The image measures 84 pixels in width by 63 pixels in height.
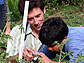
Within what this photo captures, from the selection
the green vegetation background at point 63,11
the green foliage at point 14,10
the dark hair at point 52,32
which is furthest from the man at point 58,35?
the green foliage at point 14,10

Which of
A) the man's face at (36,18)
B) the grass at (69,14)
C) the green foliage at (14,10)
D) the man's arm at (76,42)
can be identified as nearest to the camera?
the man's arm at (76,42)

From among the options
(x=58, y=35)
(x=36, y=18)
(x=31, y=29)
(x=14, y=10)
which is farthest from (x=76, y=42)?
(x=14, y=10)

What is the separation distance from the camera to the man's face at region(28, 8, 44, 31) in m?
2.55

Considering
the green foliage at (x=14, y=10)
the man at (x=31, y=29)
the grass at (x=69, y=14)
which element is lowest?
the grass at (x=69, y=14)

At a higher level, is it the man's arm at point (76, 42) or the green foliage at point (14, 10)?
the man's arm at point (76, 42)

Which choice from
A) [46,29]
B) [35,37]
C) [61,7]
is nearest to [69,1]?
[61,7]

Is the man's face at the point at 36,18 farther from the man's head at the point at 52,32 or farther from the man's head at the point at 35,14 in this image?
the man's head at the point at 52,32

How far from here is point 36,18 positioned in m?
2.59

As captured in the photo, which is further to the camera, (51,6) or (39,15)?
(51,6)

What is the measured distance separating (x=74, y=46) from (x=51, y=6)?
5.54 metres

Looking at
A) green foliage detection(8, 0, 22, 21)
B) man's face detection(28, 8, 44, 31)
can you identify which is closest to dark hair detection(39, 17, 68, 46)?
man's face detection(28, 8, 44, 31)

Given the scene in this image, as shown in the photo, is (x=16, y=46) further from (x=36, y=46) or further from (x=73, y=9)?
(x=73, y=9)

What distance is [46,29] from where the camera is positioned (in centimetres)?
214

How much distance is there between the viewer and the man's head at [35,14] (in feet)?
8.41
